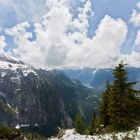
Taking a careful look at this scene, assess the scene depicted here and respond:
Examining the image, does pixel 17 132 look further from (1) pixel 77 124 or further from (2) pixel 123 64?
(1) pixel 77 124

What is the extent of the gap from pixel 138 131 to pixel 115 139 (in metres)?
3.44

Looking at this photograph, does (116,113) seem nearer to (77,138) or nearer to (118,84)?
(118,84)

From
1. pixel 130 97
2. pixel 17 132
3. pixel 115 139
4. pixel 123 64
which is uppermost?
pixel 123 64

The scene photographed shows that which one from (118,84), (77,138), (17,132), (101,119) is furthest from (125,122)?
(101,119)

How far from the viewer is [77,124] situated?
12500 cm

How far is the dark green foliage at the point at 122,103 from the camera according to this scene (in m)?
39.1

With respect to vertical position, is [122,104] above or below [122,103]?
below

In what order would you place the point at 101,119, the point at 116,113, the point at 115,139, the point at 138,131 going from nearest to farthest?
the point at 115,139 → the point at 138,131 → the point at 116,113 → the point at 101,119

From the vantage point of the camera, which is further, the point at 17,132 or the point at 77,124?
the point at 77,124

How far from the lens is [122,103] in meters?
39.8

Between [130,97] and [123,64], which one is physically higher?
[123,64]

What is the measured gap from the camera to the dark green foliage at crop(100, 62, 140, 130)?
39125 mm

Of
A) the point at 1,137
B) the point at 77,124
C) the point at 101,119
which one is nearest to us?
the point at 1,137

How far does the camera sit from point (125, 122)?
3853 centimetres
